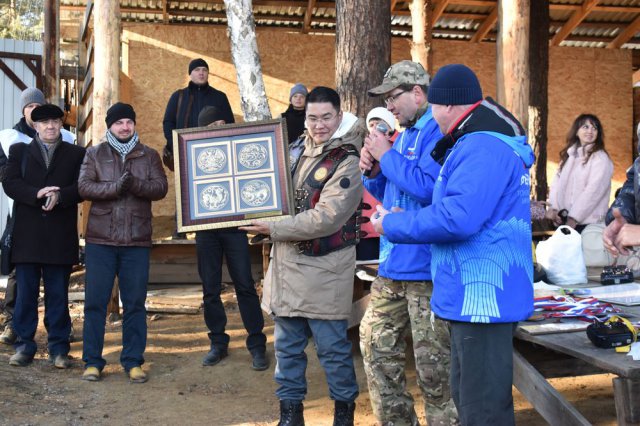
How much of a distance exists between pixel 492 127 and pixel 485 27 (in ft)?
44.2

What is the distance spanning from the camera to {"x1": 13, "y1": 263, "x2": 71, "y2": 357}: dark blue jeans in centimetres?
672

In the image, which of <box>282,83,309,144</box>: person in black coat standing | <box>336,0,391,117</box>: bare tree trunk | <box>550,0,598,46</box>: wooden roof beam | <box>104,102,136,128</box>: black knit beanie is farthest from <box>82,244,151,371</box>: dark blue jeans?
<box>550,0,598,46</box>: wooden roof beam

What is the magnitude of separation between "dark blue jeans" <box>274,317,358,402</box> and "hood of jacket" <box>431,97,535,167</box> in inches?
73.3

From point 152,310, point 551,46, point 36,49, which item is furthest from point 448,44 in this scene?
point 152,310

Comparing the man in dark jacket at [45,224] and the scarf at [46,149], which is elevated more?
the scarf at [46,149]

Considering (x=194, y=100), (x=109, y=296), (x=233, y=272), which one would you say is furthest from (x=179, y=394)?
(x=194, y=100)

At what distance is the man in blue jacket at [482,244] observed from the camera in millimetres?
3172

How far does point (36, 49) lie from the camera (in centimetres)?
1448

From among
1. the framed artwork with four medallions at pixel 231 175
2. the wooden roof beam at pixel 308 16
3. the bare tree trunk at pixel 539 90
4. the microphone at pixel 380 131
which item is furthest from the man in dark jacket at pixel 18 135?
the wooden roof beam at pixel 308 16

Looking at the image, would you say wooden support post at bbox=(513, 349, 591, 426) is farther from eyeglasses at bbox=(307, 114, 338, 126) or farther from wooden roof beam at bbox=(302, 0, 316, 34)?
wooden roof beam at bbox=(302, 0, 316, 34)

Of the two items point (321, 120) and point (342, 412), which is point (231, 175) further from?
point (342, 412)

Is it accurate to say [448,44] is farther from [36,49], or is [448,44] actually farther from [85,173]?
[85,173]

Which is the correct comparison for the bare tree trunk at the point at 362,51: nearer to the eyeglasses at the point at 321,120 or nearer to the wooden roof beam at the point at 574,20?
the eyeglasses at the point at 321,120

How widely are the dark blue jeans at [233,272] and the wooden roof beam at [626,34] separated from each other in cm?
1287
